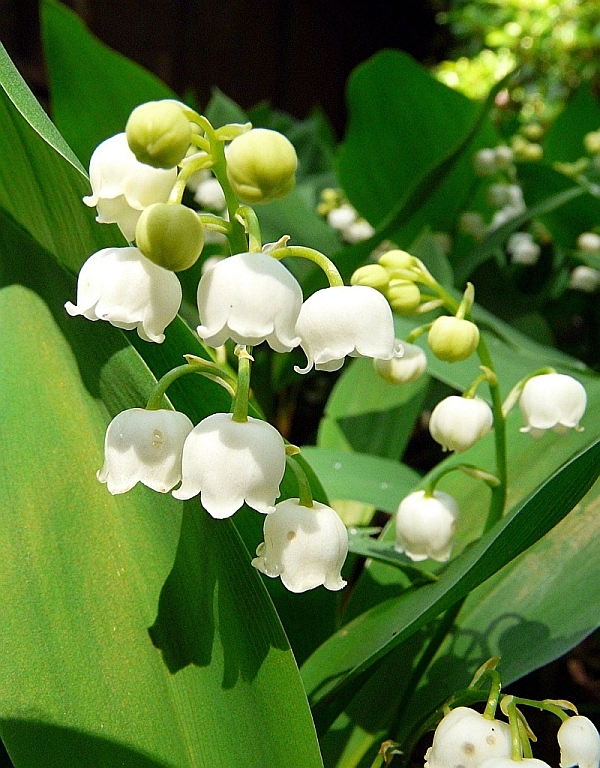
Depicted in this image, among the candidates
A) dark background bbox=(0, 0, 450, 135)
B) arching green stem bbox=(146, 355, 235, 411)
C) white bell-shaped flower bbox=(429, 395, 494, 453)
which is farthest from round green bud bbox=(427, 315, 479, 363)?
dark background bbox=(0, 0, 450, 135)

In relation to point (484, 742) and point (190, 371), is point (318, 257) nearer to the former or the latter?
point (190, 371)

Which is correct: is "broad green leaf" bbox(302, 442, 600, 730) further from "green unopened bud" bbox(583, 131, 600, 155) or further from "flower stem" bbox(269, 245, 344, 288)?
"green unopened bud" bbox(583, 131, 600, 155)

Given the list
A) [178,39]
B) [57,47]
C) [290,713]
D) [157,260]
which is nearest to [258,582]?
[290,713]

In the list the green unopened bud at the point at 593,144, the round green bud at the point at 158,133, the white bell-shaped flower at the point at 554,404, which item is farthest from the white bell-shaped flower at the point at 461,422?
the green unopened bud at the point at 593,144

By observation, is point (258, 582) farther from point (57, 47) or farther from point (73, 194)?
point (57, 47)

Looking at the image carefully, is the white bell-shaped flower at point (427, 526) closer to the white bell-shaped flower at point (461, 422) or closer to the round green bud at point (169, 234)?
the white bell-shaped flower at point (461, 422)

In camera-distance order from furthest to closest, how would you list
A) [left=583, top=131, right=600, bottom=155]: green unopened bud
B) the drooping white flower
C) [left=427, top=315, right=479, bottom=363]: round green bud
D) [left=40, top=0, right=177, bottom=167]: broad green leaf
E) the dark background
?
the dark background
[left=583, top=131, right=600, bottom=155]: green unopened bud
the drooping white flower
[left=40, top=0, right=177, bottom=167]: broad green leaf
[left=427, top=315, right=479, bottom=363]: round green bud

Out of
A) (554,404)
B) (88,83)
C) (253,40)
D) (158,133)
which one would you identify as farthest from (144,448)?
(253,40)
